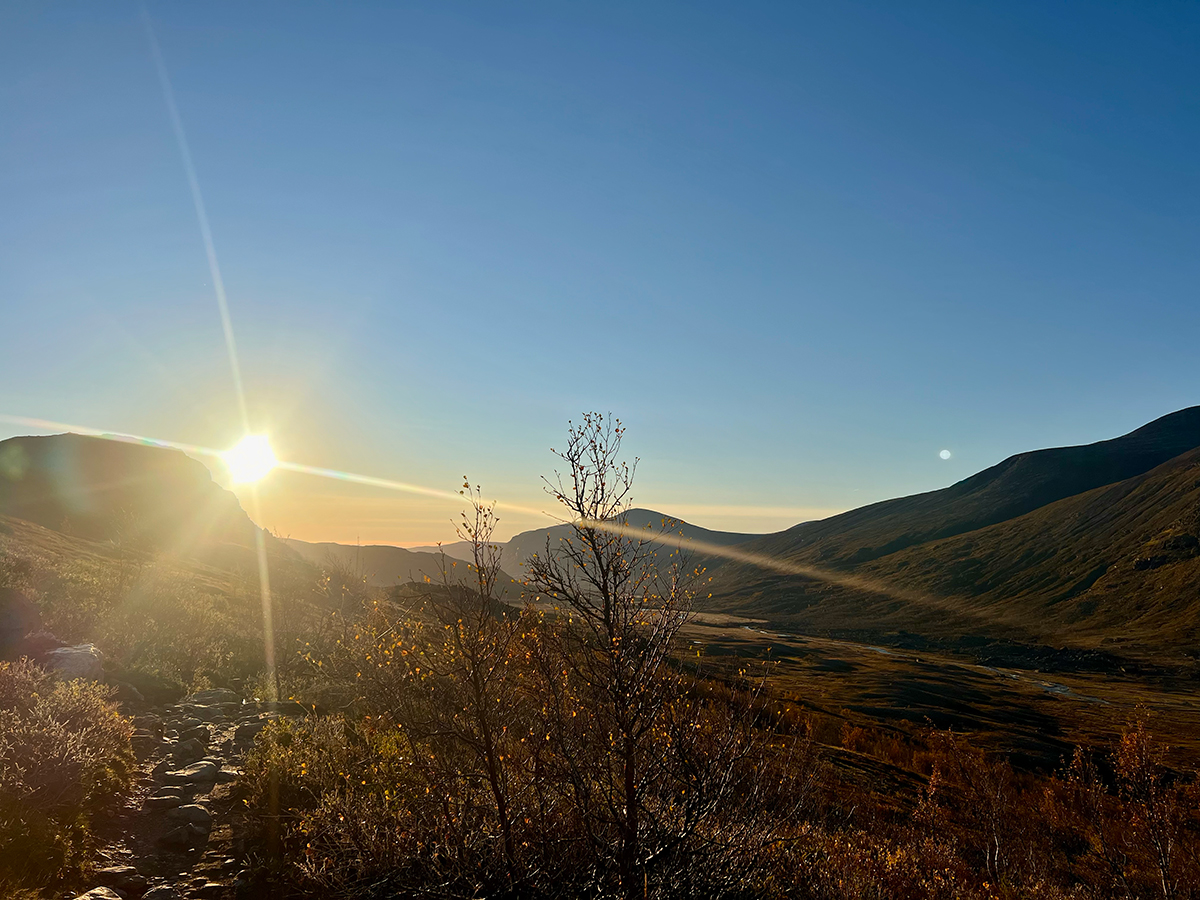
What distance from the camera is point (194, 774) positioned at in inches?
392

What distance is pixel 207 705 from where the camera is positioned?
1372 centimetres

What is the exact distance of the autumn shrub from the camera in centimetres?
655

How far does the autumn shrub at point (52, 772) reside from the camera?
6.55 meters

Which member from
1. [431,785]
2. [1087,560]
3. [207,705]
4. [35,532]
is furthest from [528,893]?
[1087,560]

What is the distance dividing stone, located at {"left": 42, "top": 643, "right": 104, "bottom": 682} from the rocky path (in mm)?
1635

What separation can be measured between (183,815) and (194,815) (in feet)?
0.46

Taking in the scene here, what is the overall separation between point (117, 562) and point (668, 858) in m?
32.2

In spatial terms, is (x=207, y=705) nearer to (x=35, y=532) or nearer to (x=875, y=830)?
(x=875, y=830)

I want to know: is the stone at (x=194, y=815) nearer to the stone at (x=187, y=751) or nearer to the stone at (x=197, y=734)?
the stone at (x=187, y=751)

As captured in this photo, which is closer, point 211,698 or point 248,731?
point 248,731

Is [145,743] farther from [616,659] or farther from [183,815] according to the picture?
[616,659]

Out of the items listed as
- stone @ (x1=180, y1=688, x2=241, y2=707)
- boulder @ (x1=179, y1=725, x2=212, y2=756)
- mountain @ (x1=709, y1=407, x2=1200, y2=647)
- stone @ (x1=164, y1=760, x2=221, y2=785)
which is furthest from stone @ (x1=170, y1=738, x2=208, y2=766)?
mountain @ (x1=709, y1=407, x2=1200, y2=647)

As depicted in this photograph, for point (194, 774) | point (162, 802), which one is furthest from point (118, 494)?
point (162, 802)

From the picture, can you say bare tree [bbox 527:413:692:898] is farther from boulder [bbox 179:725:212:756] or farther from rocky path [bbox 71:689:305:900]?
boulder [bbox 179:725:212:756]
